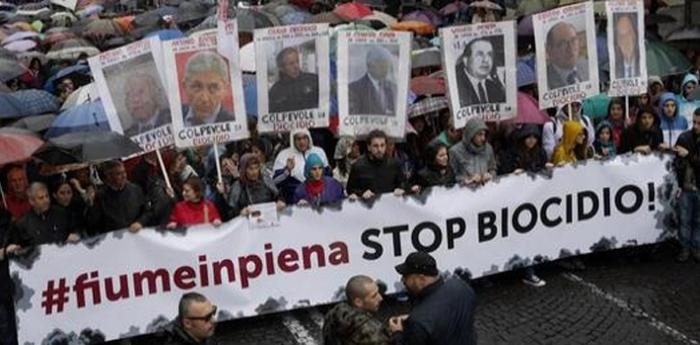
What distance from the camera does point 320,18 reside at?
17969 millimetres

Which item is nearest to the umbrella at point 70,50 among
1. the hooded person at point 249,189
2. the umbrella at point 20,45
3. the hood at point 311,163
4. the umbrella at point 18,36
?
the umbrella at point 20,45

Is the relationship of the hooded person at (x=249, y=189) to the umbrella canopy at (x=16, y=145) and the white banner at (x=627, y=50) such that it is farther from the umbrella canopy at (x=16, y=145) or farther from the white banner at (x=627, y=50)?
the white banner at (x=627, y=50)

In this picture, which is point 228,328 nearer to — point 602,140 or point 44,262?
point 44,262

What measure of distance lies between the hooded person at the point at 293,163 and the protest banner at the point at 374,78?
557mm

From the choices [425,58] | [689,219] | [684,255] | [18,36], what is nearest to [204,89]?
[689,219]

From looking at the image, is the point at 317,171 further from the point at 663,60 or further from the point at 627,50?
the point at 663,60

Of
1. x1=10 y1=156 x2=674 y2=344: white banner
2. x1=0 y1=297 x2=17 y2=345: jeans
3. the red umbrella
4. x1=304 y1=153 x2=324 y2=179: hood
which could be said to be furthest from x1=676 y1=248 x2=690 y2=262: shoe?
the red umbrella

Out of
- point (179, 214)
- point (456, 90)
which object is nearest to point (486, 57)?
point (456, 90)

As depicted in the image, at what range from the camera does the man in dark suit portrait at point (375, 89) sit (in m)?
8.25

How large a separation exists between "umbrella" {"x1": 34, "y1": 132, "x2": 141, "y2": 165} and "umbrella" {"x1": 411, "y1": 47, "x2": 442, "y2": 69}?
5.38 meters

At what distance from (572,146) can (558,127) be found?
0.76 metres

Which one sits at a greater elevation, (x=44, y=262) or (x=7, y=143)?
(x=7, y=143)

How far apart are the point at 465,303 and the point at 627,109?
5.39 metres

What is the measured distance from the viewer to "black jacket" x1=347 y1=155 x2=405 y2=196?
7797 millimetres
